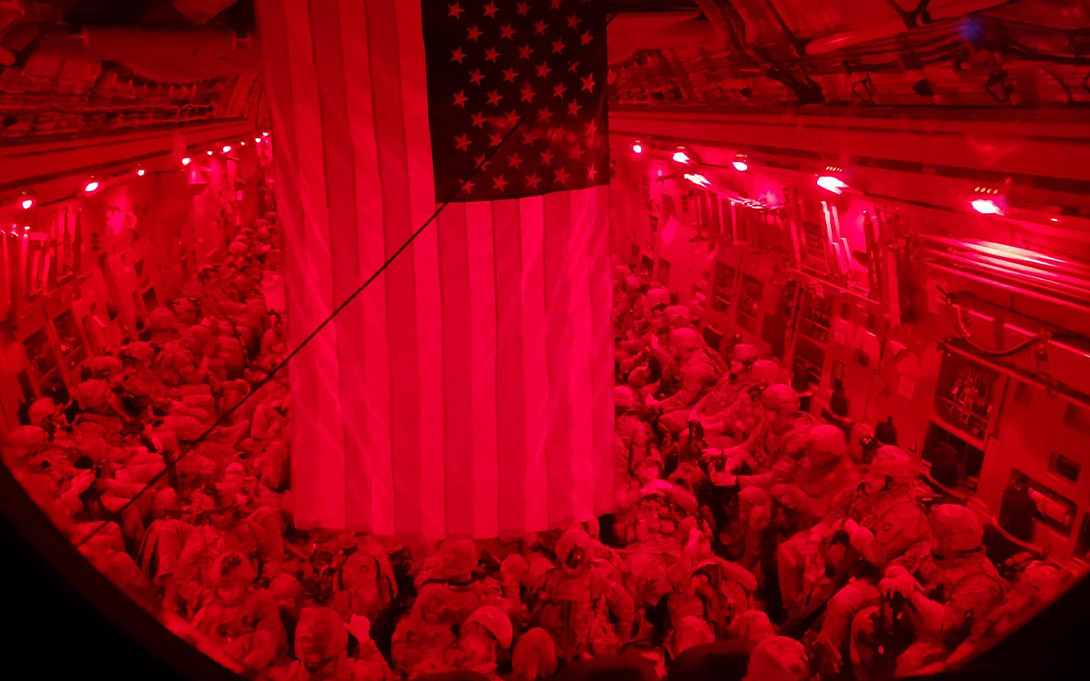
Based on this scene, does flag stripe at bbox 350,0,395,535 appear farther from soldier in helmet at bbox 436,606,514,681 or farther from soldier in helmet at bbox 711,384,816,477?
soldier in helmet at bbox 711,384,816,477

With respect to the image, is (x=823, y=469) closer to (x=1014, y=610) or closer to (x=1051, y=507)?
(x=1051, y=507)

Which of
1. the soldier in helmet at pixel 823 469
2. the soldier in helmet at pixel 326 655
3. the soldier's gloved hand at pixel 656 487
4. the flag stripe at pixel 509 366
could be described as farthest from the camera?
the soldier in helmet at pixel 823 469

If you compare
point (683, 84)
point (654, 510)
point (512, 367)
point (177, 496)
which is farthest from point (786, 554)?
point (683, 84)

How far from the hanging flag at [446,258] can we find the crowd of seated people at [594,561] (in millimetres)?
650

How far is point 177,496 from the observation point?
4.77 m

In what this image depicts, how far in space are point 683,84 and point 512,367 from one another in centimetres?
591

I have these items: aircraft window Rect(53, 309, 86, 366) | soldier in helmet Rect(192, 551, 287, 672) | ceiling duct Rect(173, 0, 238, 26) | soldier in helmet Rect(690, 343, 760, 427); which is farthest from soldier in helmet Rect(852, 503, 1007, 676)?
aircraft window Rect(53, 309, 86, 366)

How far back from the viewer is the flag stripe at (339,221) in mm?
2537

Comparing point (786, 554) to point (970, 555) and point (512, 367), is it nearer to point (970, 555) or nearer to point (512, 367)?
point (970, 555)

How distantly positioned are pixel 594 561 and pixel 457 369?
1402mm

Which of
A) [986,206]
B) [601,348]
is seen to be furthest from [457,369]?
[986,206]

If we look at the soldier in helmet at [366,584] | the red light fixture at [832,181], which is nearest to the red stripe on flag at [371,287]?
the soldier in helmet at [366,584]

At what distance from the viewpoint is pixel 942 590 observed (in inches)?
140

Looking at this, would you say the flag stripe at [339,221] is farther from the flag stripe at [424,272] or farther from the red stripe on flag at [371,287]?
the flag stripe at [424,272]
